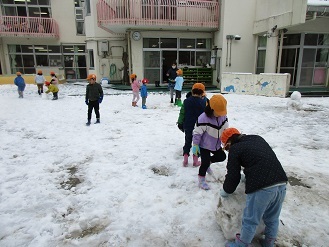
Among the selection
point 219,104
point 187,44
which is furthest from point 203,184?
point 187,44

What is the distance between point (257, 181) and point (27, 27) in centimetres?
2188

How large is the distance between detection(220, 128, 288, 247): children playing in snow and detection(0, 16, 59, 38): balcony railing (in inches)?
828

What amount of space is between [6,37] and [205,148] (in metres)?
22.0

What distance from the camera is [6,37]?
1998cm

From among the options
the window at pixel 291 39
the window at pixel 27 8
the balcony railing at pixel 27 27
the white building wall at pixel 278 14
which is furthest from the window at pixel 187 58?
the window at pixel 27 8

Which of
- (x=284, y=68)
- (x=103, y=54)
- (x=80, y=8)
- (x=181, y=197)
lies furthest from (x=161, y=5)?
(x=181, y=197)

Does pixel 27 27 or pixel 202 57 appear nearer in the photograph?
pixel 202 57

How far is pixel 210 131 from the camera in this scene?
359cm

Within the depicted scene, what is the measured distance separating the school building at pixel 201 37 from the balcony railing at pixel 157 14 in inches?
2.0

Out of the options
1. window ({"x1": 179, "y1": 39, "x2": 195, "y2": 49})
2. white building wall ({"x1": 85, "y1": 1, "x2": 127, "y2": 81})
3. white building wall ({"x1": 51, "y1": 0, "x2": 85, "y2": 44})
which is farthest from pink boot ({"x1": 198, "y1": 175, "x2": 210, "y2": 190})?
white building wall ({"x1": 51, "y1": 0, "x2": 85, "y2": 44})

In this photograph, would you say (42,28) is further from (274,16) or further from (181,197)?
(181,197)

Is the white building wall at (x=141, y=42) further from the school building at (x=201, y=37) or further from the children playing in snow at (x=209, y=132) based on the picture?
the children playing in snow at (x=209, y=132)

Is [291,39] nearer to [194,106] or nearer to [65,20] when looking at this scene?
[194,106]

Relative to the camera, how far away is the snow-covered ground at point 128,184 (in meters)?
2.99
